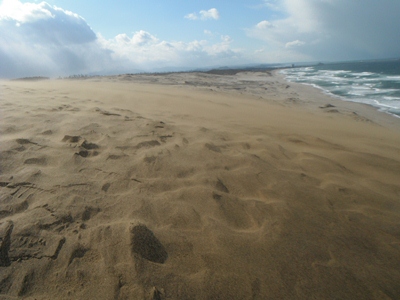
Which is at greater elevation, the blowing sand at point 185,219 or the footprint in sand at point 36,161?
the footprint in sand at point 36,161

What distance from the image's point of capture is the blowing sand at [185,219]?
123cm

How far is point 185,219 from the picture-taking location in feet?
5.46

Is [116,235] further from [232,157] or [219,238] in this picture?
[232,157]

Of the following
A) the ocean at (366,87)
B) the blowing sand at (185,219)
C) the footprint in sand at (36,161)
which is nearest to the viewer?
the blowing sand at (185,219)

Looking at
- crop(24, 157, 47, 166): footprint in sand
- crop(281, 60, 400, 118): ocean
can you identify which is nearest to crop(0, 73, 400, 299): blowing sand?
crop(24, 157, 47, 166): footprint in sand

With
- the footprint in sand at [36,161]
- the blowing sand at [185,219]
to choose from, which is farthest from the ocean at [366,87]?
the footprint in sand at [36,161]

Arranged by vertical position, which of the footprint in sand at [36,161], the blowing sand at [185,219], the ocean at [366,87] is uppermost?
the footprint in sand at [36,161]

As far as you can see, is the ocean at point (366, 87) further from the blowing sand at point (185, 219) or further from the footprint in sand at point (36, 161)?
the footprint in sand at point (36, 161)

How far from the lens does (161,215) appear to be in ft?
5.48

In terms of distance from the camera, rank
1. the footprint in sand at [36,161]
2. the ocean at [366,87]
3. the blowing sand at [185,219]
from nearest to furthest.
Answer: the blowing sand at [185,219] → the footprint in sand at [36,161] → the ocean at [366,87]

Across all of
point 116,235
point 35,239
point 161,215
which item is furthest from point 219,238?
point 35,239

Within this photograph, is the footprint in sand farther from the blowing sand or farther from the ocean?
the ocean

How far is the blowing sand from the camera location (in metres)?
1.23

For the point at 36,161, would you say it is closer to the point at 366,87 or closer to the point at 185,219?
the point at 185,219
